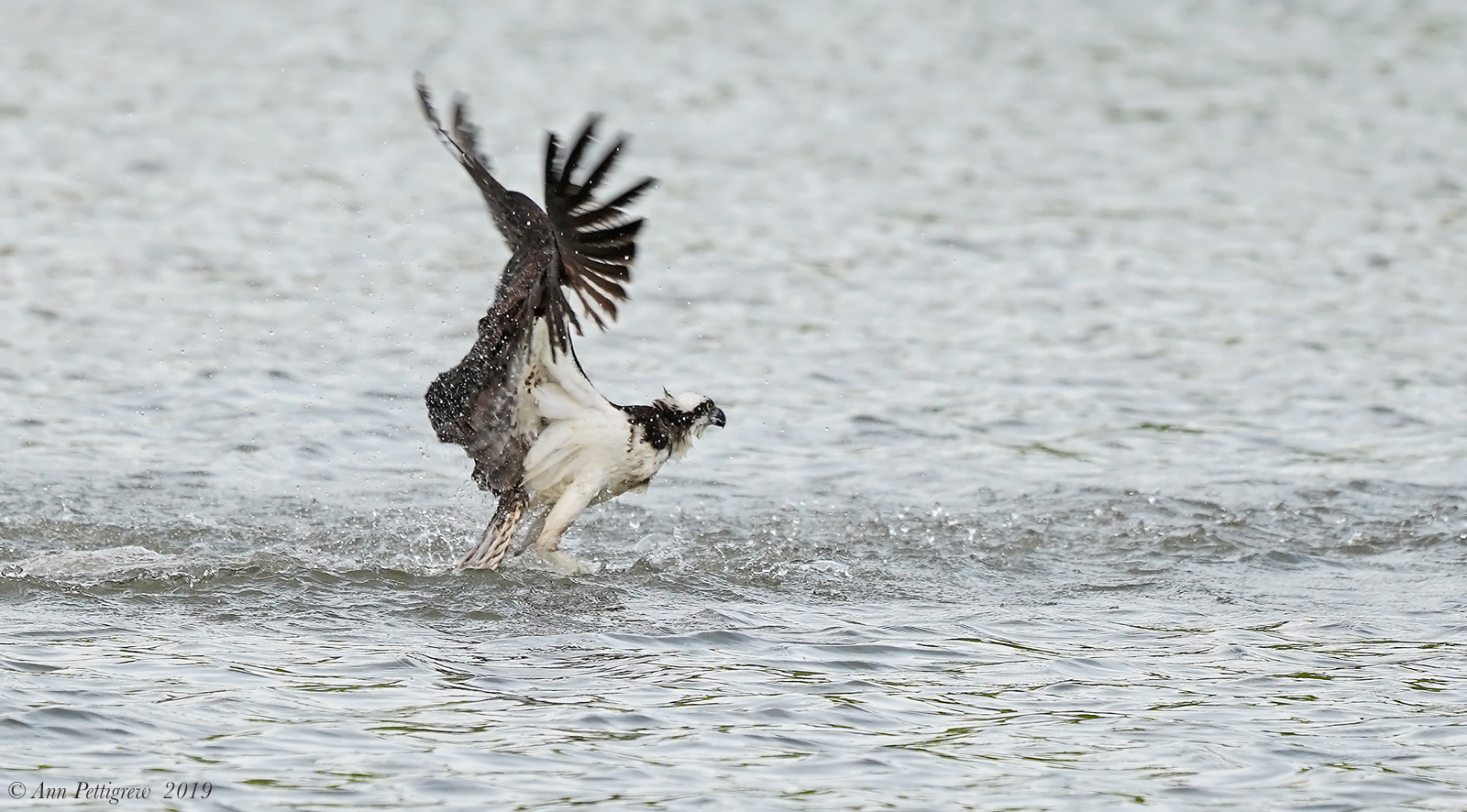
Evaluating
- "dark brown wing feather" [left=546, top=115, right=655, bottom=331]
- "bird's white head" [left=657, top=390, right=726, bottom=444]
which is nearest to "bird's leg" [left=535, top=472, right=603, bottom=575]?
"bird's white head" [left=657, top=390, right=726, bottom=444]

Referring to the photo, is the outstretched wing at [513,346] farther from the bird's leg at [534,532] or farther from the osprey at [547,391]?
the bird's leg at [534,532]

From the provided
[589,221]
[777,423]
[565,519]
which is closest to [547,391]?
[565,519]

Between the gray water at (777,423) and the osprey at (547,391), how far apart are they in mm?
374

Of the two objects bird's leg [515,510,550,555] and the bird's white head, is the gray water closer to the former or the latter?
bird's leg [515,510,550,555]

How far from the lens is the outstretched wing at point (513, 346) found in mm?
6965

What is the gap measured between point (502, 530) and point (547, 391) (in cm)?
72

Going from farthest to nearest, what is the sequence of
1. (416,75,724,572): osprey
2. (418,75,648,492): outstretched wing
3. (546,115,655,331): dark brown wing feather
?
(418,75,648,492): outstretched wing < (416,75,724,572): osprey < (546,115,655,331): dark brown wing feather

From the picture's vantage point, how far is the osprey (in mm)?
6836

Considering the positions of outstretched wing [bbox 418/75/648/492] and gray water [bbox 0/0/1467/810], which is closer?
gray water [bbox 0/0/1467/810]

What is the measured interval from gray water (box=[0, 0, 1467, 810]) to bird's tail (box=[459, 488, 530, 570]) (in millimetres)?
150

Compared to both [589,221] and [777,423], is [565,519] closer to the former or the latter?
[589,221]

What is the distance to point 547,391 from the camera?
781 cm

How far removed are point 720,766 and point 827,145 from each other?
41.4 ft

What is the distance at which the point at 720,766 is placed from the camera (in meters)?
5.71
